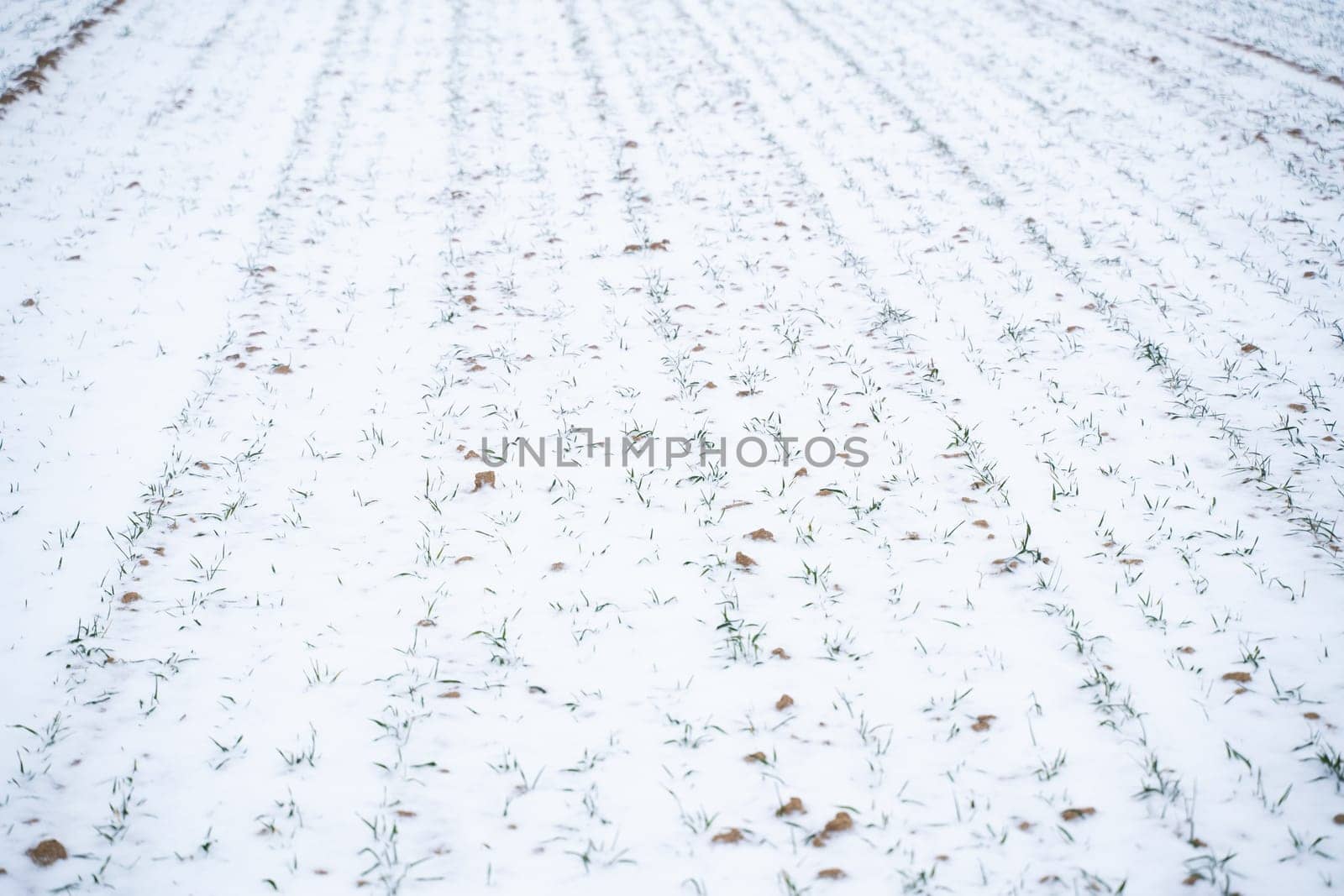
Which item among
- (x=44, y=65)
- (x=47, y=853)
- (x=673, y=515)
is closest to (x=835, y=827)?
(x=673, y=515)

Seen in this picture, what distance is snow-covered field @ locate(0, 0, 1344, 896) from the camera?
121 inches

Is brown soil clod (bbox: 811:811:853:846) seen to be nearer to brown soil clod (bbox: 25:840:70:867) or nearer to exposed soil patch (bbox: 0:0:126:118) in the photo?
brown soil clod (bbox: 25:840:70:867)

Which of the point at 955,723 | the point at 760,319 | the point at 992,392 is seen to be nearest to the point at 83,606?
the point at 955,723

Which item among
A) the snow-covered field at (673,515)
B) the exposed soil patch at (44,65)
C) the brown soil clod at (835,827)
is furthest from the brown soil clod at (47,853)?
the exposed soil patch at (44,65)

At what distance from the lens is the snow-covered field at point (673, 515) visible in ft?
10.0

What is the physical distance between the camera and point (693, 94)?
12172 mm

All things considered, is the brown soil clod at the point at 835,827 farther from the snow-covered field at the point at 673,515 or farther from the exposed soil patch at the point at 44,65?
the exposed soil patch at the point at 44,65

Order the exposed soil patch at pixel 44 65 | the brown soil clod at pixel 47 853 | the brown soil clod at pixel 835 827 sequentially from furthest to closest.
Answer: the exposed soil patch at pixel 44 65 → the brown soil clod at pixel 835 827 → the brown soil clod at pixel 47 853

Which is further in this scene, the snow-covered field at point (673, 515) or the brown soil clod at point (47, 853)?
the snow-covered field at point (673, 515)

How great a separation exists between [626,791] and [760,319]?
14.0 feet

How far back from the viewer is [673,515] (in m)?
4.65

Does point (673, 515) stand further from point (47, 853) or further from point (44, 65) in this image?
point (44, 65)

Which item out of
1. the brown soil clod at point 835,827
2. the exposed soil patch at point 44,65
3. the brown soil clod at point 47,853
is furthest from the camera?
the exposed soil patch at point 44,65

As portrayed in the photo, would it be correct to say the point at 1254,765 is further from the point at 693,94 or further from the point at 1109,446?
the point at 693,94
